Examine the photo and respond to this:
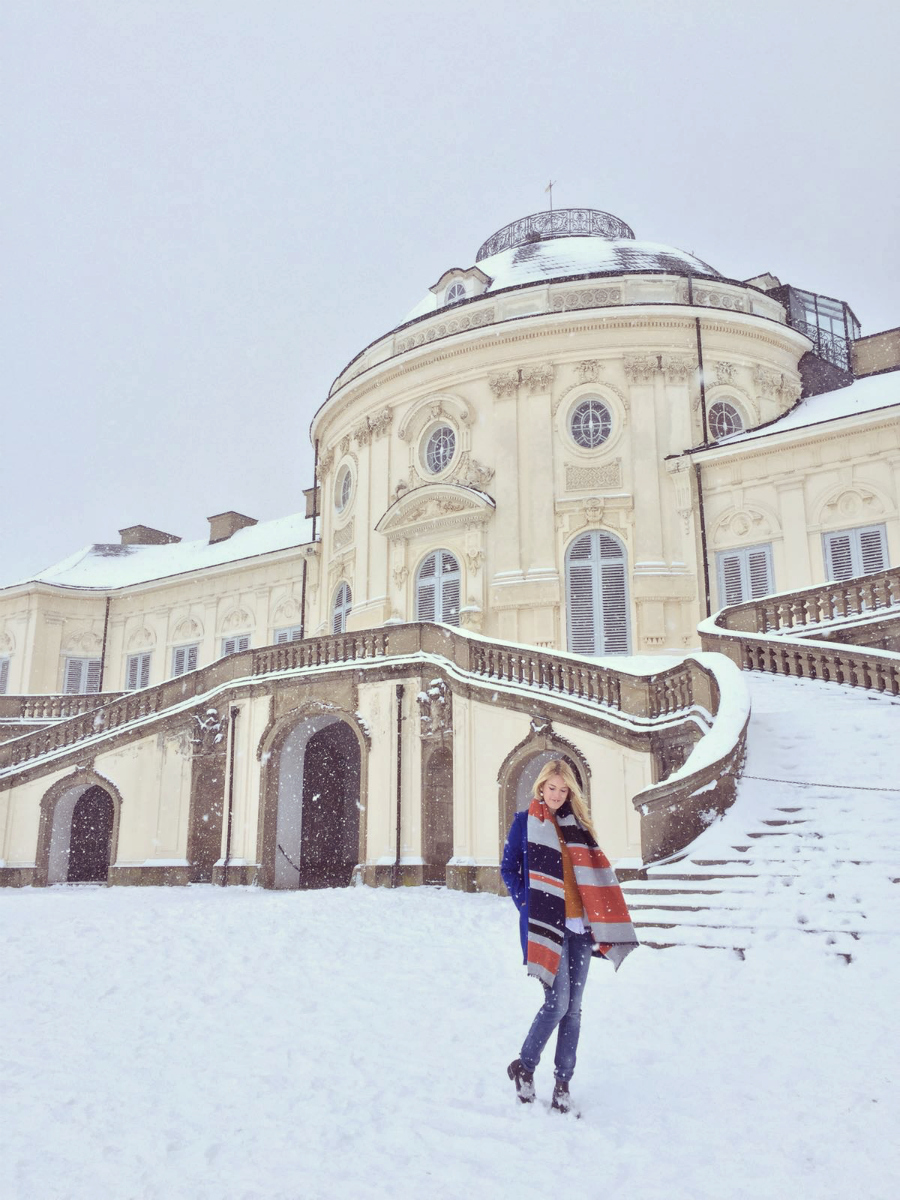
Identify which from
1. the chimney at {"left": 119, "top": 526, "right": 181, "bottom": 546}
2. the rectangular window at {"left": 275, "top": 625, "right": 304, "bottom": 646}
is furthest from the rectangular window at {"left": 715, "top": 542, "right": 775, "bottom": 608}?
the chimney at {"left": 119, "top": 526, "right": 181, "bottom": 546}

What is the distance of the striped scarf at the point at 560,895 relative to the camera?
5398mm

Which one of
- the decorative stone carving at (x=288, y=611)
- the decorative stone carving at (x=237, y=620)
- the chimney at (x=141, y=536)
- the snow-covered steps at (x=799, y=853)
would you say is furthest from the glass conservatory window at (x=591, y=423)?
the chimney at (x=141, y=536)

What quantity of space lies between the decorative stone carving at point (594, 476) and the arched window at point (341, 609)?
24.0ft

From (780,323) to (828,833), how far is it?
19.3 metres

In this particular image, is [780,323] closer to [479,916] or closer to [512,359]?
[512,359]

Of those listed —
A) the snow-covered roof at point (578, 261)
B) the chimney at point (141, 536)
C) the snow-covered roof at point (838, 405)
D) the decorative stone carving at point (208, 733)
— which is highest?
the snow-covered roof at point (578, 261)

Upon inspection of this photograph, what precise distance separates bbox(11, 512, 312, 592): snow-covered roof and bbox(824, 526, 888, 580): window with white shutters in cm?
1783

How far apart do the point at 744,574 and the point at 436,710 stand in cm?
848

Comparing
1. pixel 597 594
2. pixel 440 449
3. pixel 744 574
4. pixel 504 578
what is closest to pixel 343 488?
pixel 440 449

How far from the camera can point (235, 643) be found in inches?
1399

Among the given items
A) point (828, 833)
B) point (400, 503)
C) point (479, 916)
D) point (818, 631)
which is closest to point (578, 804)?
point (828, 833)

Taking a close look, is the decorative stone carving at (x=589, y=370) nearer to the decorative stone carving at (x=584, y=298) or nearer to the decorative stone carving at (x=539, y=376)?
the decorative stone carving at (x=539, y=376)

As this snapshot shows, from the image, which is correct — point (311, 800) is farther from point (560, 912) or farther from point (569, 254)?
point (560, 912)

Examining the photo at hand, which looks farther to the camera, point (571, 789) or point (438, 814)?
point (438, 814)
